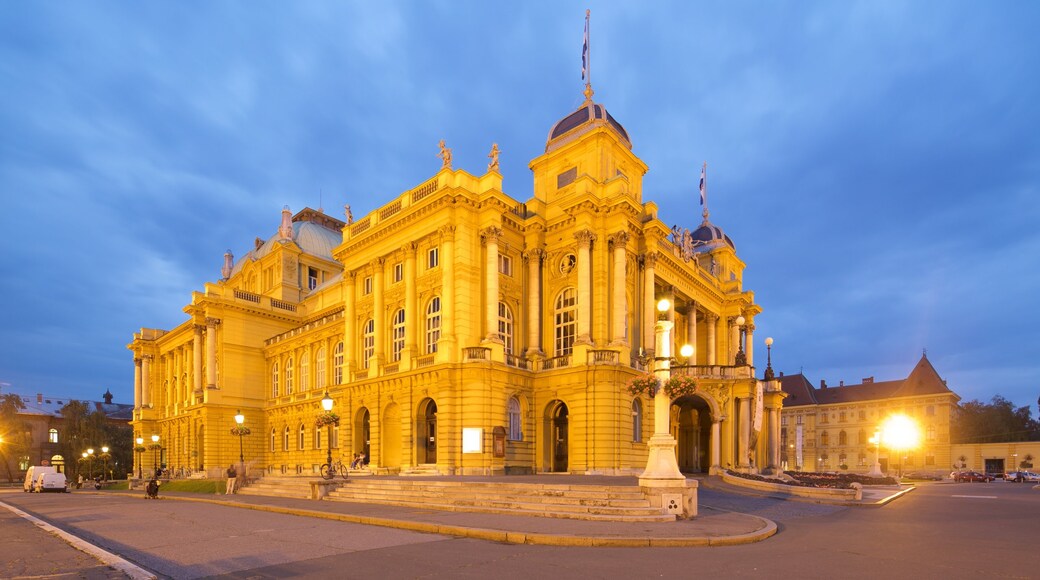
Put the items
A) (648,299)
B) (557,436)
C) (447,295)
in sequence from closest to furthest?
(447,295) → (557,436) → (648,299)

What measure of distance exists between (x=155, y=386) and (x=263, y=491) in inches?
1876

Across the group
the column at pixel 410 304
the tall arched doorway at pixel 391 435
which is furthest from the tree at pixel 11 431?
the column at pixel 410 304

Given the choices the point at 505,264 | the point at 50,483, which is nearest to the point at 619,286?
the point at 505,264

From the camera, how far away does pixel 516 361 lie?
33.6 metres

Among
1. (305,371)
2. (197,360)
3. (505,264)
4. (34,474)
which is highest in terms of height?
(505,264)

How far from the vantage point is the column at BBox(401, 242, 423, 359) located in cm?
3447

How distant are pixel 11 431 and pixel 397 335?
224 ft

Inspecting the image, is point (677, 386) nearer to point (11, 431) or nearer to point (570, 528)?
point (570, 528)

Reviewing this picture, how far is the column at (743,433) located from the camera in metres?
38.2

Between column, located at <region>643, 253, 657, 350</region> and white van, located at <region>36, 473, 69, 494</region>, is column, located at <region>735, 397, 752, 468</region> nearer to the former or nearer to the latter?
column, located at <region>643, 253, 657, 350</region>

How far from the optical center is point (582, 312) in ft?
107

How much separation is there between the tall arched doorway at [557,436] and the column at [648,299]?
667 cm

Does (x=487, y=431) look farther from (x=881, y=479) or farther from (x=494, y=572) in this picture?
(x=881, y=479)

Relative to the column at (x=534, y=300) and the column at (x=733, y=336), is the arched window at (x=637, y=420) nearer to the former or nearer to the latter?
the column at (x=534, y=300)
